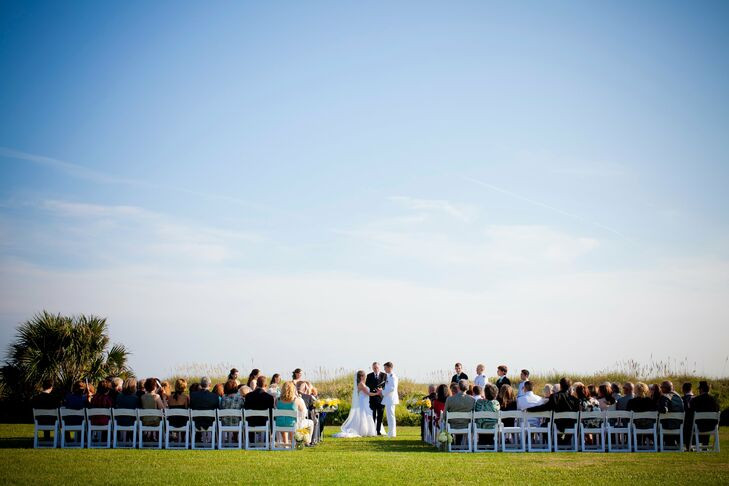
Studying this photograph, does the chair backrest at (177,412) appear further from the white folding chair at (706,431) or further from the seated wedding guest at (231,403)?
the white folding chair at (706,431)

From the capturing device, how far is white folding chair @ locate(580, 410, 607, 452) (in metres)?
15.8

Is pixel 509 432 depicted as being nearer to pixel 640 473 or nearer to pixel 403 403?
pixel 640 473

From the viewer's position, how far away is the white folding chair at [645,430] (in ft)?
51.8

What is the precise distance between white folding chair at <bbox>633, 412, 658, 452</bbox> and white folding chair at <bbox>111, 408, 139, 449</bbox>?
10609 millimetres

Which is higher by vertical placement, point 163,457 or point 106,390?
point 106,390

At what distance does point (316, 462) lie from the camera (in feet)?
44.2

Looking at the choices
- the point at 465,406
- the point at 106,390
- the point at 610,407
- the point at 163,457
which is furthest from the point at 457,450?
the point at 106,390

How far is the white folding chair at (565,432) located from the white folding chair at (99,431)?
9.46 meters

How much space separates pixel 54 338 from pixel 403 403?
40.5ft

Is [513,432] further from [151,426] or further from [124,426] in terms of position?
[124,426]

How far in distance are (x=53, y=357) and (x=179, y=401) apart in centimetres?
928

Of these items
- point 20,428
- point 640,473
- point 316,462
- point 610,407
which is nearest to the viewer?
point 640,473

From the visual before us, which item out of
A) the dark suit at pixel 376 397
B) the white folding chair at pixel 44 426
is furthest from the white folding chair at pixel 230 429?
the dark suit at pixel 376 397

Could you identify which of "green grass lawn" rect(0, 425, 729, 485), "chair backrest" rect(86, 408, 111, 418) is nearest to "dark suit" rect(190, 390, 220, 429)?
"green grass lawn" rect(0, 425, 729, 485)
